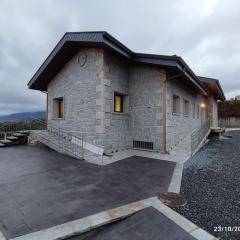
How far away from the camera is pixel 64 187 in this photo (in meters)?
5.00

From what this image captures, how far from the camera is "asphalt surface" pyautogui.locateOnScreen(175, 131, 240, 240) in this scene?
3387 millimetres

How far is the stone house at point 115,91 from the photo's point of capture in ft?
29.1

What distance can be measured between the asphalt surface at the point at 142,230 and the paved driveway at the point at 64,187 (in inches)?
18.5

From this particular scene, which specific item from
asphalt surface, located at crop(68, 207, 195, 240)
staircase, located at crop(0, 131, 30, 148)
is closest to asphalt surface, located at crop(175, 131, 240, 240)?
asphalt surface, located at crop(68, 207, 195, 240)

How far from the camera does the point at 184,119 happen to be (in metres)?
12.7

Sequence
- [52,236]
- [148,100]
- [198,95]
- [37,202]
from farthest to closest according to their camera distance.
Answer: [198,95] < [148,100] < [37,202] < [52,236]

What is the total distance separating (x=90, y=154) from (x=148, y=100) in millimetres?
3883

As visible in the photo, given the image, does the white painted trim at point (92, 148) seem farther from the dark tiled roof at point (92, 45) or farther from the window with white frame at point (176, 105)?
the window with white frame at point (176, 105)

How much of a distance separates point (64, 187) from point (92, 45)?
6.65 meters

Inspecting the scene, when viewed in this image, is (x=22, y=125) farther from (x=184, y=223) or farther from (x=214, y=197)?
(x=184, y=223)

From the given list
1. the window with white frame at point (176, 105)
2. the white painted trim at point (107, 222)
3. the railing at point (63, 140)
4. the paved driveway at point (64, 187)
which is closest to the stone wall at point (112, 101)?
the railing at point (63, 140)

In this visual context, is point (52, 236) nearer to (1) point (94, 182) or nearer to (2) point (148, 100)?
(1) point (94, 182)

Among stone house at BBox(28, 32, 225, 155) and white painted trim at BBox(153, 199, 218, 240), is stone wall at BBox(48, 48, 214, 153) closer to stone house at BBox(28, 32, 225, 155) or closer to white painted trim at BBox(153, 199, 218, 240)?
stone house at BBox(28, 32, 225, 155)

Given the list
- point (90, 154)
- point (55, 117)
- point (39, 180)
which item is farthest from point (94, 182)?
point (55, 117)
